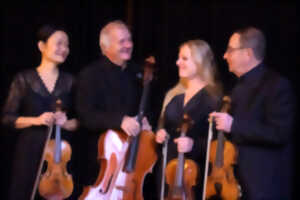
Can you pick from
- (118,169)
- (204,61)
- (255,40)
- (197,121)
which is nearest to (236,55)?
(255,40)

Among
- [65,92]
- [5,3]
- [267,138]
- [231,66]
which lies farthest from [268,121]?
[5,3]

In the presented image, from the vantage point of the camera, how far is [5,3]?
422 centimetres

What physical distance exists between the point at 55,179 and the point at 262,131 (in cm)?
137

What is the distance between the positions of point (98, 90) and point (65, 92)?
29cm

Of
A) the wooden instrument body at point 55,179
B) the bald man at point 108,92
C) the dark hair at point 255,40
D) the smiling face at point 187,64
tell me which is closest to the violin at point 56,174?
the wooden instrument body at point 55,179

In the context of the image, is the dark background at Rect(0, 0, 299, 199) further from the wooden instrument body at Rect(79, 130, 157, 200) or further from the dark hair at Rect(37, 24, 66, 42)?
the wooden instrument body at Rect(79, 130, 157, 200)

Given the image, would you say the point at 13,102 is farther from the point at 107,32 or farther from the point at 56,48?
the point at 107,32

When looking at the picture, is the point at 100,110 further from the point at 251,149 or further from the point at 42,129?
the point at 251,149

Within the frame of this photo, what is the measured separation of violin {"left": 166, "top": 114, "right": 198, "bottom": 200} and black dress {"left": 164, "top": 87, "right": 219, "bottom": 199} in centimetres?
13

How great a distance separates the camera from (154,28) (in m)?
4.04

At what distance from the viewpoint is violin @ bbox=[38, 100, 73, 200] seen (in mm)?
3410

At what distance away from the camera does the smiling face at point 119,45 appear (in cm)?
371

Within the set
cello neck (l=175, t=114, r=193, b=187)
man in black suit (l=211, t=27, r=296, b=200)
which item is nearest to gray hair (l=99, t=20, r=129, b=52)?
cello neck (l=175, t=114, r=193, b=187)

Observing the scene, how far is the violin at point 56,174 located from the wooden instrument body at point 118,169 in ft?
0.69
